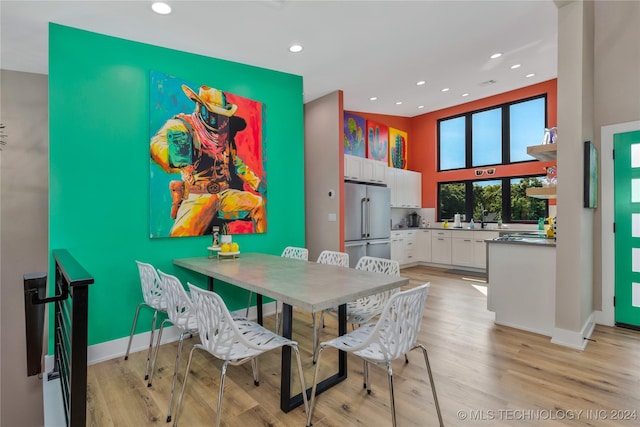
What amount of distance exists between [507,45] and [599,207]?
6.86 ft

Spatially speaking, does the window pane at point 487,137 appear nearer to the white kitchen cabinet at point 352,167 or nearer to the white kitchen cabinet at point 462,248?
→ the white kitchen cabinet at point 462,248

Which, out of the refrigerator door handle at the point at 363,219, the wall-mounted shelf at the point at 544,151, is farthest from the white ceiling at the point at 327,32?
the refrigerator door handle at the point at 363,219

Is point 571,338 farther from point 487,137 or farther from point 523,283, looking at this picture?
point 487,137

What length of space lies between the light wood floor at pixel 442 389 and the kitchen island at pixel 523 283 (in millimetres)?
230

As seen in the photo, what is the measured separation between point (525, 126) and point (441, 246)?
273 centimetres

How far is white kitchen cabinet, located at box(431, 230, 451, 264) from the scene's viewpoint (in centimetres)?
629

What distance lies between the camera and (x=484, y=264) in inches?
224

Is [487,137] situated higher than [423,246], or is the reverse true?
[487,137]

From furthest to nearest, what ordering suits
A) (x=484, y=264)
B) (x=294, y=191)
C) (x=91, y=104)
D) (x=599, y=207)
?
(x=484, y=264) < (x=294, y=191) < (x=599, y=207) < (x=91, y=104)

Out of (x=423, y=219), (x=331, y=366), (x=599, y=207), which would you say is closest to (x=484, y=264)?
(x=423, y=219)

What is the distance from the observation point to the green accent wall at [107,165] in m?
2.56

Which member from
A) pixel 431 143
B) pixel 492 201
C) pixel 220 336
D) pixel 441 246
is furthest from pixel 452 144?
pixel 220 336

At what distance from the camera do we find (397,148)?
704 cm

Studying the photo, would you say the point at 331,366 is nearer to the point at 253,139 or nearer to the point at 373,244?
the point at 253,139
